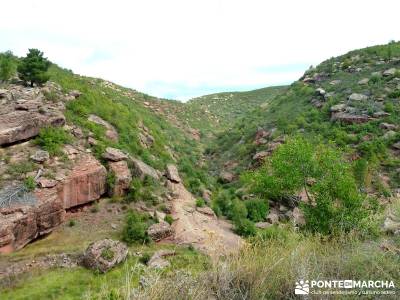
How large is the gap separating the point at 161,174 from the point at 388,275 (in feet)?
59.2

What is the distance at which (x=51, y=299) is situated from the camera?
12180 mm

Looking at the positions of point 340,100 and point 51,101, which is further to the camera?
point 340,100

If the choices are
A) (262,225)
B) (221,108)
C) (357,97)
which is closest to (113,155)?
(262,225)

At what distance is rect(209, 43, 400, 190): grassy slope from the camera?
27.2 m

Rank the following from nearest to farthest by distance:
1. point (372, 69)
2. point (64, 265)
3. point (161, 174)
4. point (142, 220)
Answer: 1. point (64, 265)
2. point (142, 220)
3. point (161, 174)
4. point (372, 69)

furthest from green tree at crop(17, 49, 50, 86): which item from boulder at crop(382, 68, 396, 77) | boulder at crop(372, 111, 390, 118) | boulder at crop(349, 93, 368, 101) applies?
boulder at crop(382, 68, 396, 77)

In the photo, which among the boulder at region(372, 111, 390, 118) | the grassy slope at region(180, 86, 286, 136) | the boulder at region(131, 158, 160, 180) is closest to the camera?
the boulder at region(131, 158, 160, 180)

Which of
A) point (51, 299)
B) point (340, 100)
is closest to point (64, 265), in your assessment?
point (51, 299)

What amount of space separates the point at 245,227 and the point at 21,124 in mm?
12275

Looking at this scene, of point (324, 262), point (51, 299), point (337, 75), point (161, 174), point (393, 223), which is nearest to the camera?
point (324, 262)

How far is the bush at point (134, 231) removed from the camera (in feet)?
52.9

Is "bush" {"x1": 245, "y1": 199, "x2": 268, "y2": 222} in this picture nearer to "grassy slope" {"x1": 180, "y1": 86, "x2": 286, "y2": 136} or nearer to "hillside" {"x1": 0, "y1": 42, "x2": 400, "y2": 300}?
"hillside" {"x1": 0, "y1": 42, "x2": 400, "y2": 300}

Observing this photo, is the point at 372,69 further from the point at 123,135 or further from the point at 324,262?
the point at 324,262

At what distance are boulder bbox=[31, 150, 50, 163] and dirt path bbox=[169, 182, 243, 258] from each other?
22.4ft
